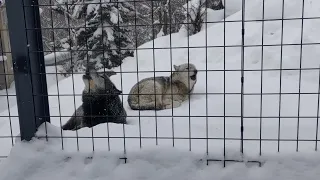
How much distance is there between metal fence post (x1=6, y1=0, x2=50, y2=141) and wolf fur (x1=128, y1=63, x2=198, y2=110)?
1813mm

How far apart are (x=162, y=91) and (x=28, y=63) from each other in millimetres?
3049

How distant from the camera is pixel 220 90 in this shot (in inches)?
228

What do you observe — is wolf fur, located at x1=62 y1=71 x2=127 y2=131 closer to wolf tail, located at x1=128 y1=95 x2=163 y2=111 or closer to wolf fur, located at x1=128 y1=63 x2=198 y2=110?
wolf fur, located at x1=128 y1=63 x2=198 y2=110

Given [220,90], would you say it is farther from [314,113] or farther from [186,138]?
[186,138]

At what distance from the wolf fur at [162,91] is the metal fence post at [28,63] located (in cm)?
181

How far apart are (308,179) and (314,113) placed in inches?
56.9

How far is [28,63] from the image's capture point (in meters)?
3.46

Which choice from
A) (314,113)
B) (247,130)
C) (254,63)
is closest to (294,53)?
(254,63)

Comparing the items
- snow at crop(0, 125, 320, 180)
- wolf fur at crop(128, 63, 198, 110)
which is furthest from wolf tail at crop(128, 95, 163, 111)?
snow at crop(0, 125, 320, 180)

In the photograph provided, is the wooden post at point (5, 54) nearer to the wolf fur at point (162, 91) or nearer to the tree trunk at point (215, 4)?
the wolf fur at point (162, 91)

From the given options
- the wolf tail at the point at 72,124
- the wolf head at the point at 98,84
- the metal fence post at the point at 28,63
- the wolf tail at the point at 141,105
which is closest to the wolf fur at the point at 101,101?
the wolf head at the point at 98,84

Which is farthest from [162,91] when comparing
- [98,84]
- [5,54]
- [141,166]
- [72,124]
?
[141,166]

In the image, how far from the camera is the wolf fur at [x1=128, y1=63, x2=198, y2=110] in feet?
18.5

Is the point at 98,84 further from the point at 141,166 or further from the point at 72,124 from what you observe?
the point at 141,166
